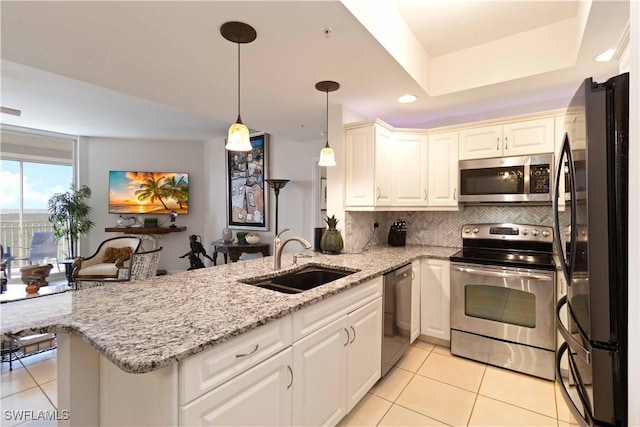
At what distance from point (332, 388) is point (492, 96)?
271 centimetres

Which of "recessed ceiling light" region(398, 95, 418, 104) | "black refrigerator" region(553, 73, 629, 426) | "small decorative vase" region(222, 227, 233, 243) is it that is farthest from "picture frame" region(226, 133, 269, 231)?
"black refrigerator" region(553, 73, 629, 426)

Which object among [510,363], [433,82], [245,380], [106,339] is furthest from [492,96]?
[106,339]

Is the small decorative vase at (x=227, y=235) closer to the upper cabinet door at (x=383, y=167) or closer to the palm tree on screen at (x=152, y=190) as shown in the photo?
the palm tree on screen at (x=152, y=190)

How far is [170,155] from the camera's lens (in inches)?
234

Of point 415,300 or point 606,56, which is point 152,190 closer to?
point 415,300

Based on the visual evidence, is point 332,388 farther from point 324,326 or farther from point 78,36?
point 78,36

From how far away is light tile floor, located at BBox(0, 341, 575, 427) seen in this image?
1.91 metres

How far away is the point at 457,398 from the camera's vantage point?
2119mm

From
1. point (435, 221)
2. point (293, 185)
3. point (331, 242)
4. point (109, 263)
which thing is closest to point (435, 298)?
point (435, 221)

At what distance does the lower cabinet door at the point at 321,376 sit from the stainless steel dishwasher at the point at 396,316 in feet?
1.82

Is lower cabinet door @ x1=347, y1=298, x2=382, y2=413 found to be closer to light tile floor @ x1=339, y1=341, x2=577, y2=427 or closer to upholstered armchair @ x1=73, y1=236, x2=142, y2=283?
light tile floor @ x1=339, y1=341, x2=577, y2=427

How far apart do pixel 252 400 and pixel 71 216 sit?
5.71m

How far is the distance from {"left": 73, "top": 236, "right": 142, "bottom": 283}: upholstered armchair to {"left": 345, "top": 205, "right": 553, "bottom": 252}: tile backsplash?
9.07 ft

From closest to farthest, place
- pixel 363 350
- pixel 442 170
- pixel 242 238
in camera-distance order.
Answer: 1. pixel 363 350
2. pixel 442 170
3. pixel 242 238
